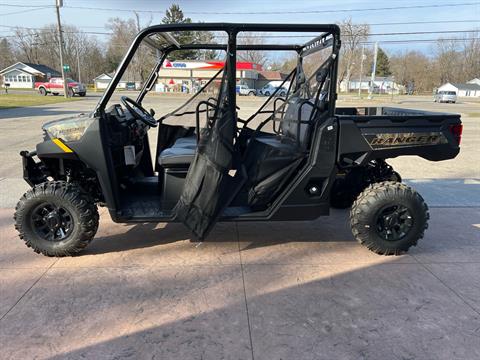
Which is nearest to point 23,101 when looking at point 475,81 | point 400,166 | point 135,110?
point 400,166

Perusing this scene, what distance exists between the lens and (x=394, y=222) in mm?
3617

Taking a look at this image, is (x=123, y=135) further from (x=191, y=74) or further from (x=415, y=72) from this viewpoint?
(x=415, y=72)

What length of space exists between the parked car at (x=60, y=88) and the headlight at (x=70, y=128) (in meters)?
35.3

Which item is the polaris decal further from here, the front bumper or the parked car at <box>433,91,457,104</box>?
the parked car at <box>433,91,457,104</box>

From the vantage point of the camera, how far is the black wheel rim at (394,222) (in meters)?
3.60

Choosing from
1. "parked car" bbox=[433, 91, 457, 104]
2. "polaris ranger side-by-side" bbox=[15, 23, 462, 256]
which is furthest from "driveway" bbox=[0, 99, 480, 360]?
"parked car" bbox=[433, 91, 457, 104]

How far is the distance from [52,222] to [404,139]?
10.2ft

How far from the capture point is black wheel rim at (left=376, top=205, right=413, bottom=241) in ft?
11.8

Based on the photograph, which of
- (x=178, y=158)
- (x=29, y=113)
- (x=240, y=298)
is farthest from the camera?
(x=29, y=113)

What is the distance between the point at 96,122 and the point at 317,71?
1.94 metres

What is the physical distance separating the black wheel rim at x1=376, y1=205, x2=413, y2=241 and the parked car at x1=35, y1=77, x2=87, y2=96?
36439 mm

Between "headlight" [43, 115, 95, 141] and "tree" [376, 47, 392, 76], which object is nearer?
"headlight" [43, 115, 95, 141]

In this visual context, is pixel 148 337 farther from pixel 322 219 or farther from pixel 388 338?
pixel 322 219

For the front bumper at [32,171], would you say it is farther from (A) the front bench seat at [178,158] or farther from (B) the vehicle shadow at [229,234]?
(A) the front bench seat at [178,158]
